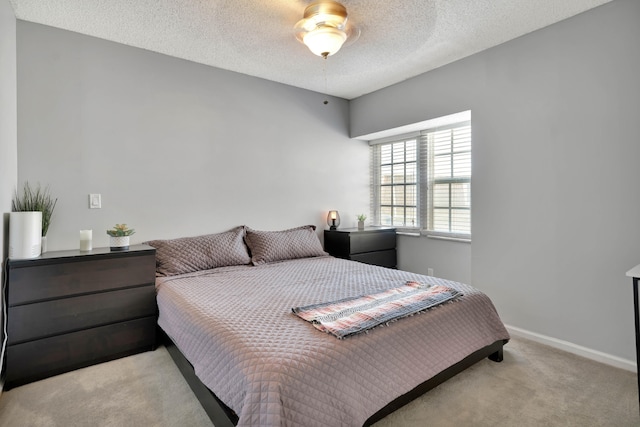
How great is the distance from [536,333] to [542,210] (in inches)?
40.1

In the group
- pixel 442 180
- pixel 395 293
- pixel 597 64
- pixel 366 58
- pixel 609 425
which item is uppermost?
pixel 366 58

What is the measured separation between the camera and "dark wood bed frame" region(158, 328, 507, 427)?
5.15 feet

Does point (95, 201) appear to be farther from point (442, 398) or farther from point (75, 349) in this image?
point (442, 398)

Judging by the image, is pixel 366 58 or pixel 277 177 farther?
pixel 277 177

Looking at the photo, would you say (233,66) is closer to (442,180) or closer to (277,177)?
(277,177)

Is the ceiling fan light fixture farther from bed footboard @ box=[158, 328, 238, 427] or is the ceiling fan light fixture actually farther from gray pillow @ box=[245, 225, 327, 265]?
bed footboard @ box=[158, 328, 238, 427]

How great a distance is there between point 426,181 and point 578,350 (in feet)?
7.08

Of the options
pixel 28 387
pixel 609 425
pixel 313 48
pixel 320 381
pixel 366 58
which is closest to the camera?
pixel 320 381

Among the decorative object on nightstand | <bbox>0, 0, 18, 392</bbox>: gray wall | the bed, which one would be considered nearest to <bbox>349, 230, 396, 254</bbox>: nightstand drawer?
the decorative object on nightstand

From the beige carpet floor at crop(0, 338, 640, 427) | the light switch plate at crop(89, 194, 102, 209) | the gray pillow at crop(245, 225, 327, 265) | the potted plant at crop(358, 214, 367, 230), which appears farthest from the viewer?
the potted plant at crop(358, 214, 367, 230)

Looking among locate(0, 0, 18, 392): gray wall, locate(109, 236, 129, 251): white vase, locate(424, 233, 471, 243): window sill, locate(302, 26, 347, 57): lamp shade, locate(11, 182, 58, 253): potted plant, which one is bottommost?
locate(424, 233, 471, 243): window sill

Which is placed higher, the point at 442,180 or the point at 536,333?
the point at 442,180

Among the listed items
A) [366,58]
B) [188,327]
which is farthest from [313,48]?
[188,327]

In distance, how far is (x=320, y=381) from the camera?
1.41 metres
